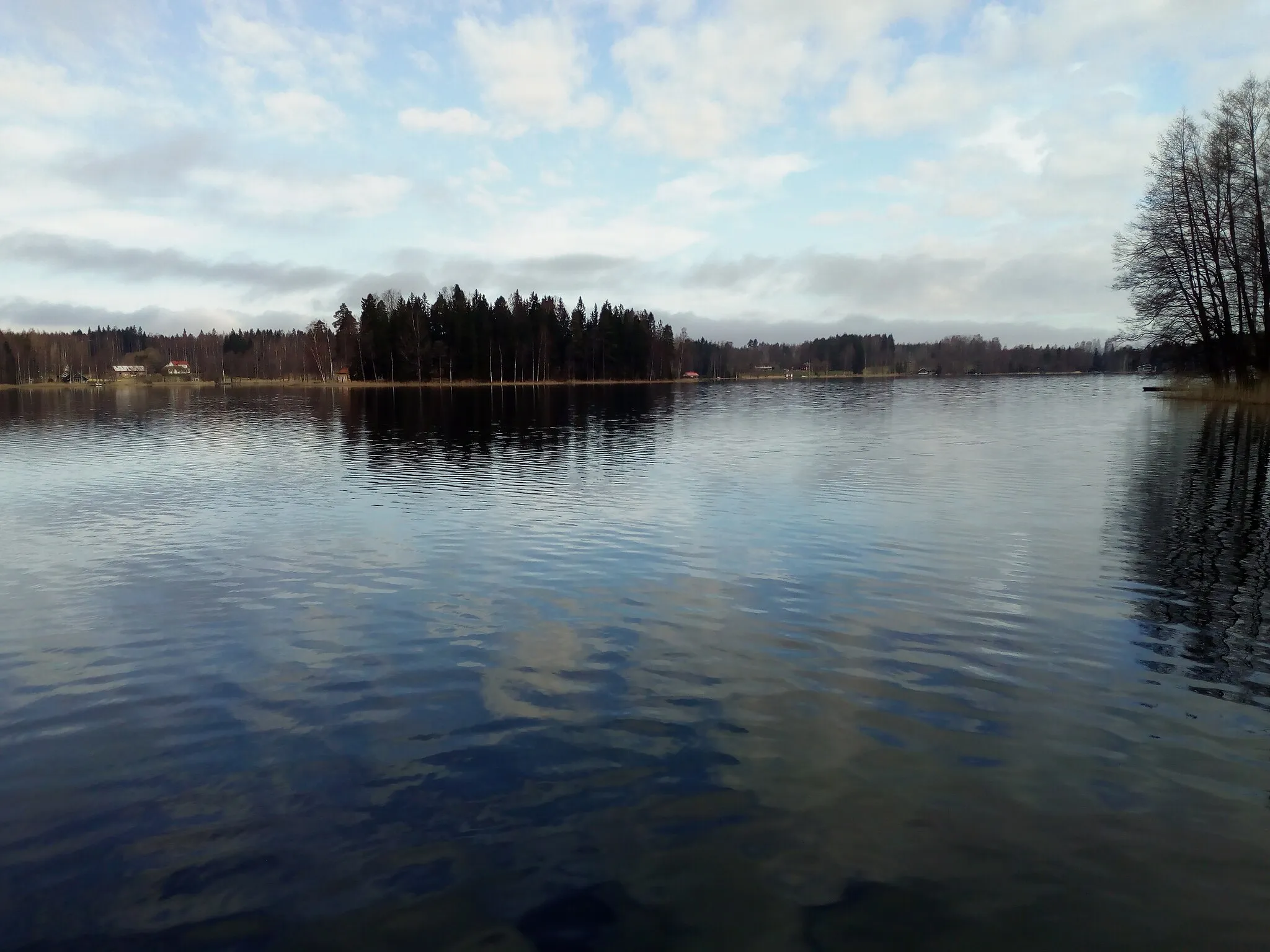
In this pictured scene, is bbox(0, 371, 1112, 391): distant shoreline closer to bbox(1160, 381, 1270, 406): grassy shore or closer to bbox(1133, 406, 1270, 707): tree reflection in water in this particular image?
bbox(1160, 381, 1270, 406): grassy shore

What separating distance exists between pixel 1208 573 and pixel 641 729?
1333 centimetres

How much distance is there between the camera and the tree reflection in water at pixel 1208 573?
10.6 meters

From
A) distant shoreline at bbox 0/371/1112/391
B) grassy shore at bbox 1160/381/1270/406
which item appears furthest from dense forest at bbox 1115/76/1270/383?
distant shoreline at bbox 0/371/1112/391

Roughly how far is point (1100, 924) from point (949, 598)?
328 inches

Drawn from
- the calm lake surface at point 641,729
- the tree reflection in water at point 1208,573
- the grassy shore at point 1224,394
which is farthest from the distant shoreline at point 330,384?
the calm lake surface at point 641,729

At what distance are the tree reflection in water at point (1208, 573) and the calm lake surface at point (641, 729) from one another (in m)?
0.11

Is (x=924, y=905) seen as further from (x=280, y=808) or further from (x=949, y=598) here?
(x=949, y=598)

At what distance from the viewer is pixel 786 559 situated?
16844mm

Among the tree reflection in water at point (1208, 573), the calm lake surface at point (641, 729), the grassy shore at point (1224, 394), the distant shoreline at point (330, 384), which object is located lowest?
the calm lake surface at point (641, 729)

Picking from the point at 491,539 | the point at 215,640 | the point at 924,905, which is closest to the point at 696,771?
the point at 924,905

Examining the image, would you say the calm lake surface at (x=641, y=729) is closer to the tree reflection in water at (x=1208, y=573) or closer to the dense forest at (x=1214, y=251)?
the tree reflection in water at (x=1208, y=573)

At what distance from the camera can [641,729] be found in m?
9.03

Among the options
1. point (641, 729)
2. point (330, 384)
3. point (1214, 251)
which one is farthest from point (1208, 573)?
point (330, 384)

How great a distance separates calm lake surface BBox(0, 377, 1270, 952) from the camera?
6.11m
